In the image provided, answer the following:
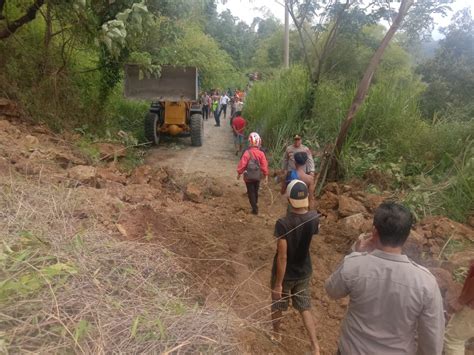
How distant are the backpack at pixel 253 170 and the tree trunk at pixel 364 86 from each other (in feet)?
6.35

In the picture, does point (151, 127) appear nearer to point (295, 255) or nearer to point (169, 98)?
point (169, 98)

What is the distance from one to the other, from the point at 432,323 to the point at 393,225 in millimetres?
485

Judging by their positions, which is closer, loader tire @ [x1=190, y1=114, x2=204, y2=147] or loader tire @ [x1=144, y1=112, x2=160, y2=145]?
loader tire @ [x1=144, y1=112, x2=160, y2=145]

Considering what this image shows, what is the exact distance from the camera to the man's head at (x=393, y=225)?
6.17 feet

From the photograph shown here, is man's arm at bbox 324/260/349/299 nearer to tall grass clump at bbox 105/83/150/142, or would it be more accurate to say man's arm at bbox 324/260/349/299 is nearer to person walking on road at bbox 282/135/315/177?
person walking on road at bbox 282/135/315/177

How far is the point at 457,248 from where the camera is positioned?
4.36 metres

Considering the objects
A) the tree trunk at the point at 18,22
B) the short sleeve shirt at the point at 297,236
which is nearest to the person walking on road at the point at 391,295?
the short sleeve shirt at the point at 297,236

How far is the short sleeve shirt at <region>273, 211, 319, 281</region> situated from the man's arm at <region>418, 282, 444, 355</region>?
117cm

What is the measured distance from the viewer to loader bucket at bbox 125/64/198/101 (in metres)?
10.6

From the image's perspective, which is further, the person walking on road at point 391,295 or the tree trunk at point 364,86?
the tree trunk at point 364,86

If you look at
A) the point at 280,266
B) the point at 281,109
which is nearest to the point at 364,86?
the point at 281,109

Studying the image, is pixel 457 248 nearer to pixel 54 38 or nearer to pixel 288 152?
pixel 288 152

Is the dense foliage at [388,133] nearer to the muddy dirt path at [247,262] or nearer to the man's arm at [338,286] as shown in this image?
the muddy dirt path at [247,262]

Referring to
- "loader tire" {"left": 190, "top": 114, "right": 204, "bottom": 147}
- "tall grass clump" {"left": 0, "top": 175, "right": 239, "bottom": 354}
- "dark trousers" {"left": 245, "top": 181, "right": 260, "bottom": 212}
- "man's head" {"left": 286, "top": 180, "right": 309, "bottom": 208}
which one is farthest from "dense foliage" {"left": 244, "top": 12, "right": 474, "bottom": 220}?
"tall grass clump" {"left": 0, "top": 175, "right": 239, "bottom": 354}
